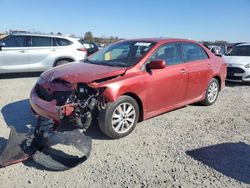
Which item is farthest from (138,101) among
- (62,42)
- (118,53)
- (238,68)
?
(62,42)

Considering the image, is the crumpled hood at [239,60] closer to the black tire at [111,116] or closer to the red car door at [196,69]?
the red car door at [196,69]

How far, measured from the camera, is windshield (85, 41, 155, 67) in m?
4.97

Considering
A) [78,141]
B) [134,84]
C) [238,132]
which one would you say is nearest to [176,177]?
[78,141]

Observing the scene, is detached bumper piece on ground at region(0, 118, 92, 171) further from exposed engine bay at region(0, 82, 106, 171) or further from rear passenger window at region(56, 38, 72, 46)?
rear passenger window at region(56, 38, 72, 46)

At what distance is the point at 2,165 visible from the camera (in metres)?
3.51

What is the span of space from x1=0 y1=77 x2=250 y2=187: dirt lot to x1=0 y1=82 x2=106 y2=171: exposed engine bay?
128 millimetres

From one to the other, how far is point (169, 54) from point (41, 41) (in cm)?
618

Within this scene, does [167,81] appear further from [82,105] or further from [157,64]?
[82,105]

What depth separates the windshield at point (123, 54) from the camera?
16.3ft

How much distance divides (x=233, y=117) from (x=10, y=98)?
536 cm

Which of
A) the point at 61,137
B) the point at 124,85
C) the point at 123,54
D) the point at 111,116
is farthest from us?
the point at 123,54

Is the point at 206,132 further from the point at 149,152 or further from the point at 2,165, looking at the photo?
the point at 2,165

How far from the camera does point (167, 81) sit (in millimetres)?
5098

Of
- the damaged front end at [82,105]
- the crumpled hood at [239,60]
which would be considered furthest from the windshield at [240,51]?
the damaged front end at [82,105]
